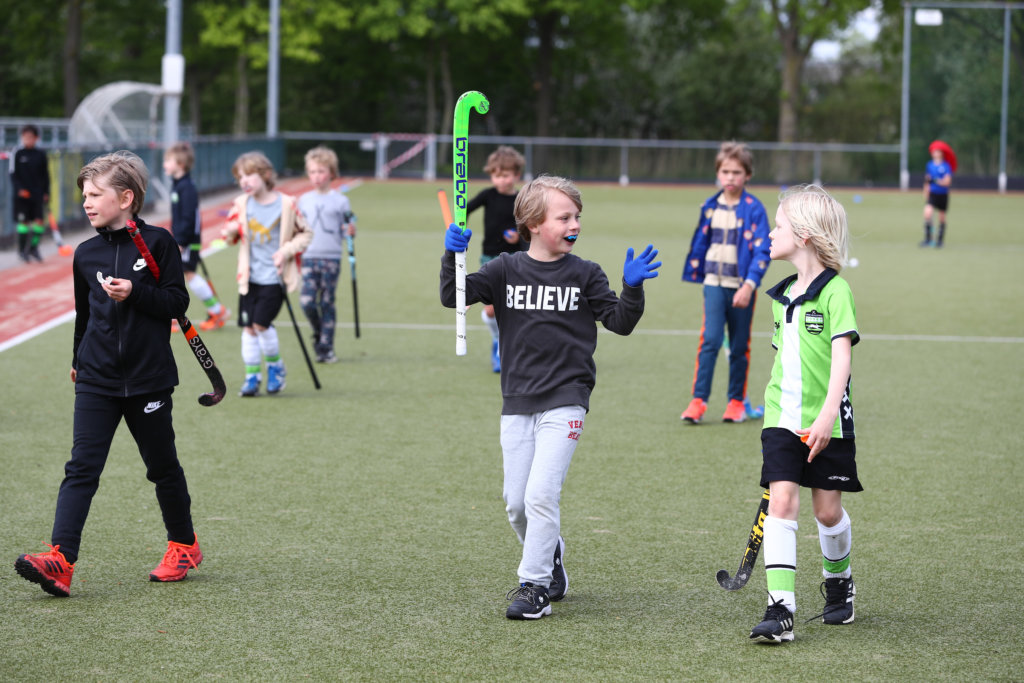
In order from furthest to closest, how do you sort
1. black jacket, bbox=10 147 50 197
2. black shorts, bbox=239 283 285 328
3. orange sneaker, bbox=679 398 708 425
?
black jacket, bbox=10 147 50 197 → black shorts, bbox=239 283 285 328 → orange sneaker, bbox=679 398 708 425

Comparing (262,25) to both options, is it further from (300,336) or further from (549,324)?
(549,324)

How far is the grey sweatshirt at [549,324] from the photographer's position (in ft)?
16.7

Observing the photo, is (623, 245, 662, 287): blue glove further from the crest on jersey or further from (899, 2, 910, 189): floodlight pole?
(899, 2, 910, 189): floodlight pole

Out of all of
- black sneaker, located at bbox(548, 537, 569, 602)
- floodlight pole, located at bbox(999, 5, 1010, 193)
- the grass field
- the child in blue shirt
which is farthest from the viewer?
floodlight pole, located at bbox(999, 5, 1010, 193)

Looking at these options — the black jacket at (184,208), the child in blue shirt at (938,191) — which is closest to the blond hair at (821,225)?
the black jacket at (184,208)

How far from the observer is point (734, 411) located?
917cm

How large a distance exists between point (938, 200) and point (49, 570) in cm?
2135

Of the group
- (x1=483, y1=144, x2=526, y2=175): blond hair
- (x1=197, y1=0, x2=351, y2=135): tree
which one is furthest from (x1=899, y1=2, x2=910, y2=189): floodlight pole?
(x1=483, y1=144, x2=526, y2=175): blond hair

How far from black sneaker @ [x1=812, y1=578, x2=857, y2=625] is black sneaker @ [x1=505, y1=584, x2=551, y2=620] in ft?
3.53

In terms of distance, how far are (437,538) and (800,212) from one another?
8.01 feet

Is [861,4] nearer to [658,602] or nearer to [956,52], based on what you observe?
[956,52]

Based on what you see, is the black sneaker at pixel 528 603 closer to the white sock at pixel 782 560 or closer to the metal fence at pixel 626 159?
the white sock at pixel 782 560

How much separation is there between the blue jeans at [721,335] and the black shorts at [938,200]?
16.2m

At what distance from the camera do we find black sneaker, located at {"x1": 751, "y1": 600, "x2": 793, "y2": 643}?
479cm
